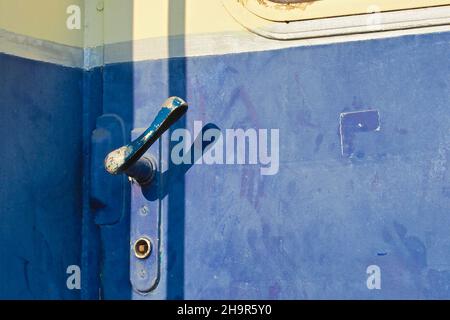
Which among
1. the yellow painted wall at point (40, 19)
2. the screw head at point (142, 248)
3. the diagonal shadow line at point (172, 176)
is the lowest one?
the screw head at point (142, 248)

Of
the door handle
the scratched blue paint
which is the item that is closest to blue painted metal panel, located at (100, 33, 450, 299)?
the scratched blue paint

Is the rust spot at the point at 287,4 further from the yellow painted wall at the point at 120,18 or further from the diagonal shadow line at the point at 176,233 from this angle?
the diagonal shadow line at the point at 176,233

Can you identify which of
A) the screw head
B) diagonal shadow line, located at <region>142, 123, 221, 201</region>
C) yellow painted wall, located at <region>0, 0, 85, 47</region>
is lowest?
the screw head

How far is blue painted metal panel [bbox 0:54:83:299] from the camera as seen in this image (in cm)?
196

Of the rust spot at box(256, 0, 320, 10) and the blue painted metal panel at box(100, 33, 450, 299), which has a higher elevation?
the rust spot at box(256, 0, 320, 10)

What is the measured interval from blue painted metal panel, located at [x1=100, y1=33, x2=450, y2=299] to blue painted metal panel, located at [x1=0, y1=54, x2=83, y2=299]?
0.50 feet

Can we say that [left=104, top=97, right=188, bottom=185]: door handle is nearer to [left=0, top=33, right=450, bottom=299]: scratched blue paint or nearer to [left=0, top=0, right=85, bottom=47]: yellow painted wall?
[left=0, top=33, right=450, bottom=299]: scratched blue paint

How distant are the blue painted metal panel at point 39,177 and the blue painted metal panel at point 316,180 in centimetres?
15

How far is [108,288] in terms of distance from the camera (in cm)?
205

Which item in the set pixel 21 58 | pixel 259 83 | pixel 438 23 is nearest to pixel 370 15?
pixel 438 23

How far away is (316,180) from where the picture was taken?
1.92m

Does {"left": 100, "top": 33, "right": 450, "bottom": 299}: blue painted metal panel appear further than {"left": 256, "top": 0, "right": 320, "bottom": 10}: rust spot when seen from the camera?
No

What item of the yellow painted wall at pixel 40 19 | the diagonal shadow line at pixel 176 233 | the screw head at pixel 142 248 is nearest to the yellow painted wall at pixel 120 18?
the yellow painted wall at pixel 40 19

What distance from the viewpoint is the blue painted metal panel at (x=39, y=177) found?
1.96 meters
